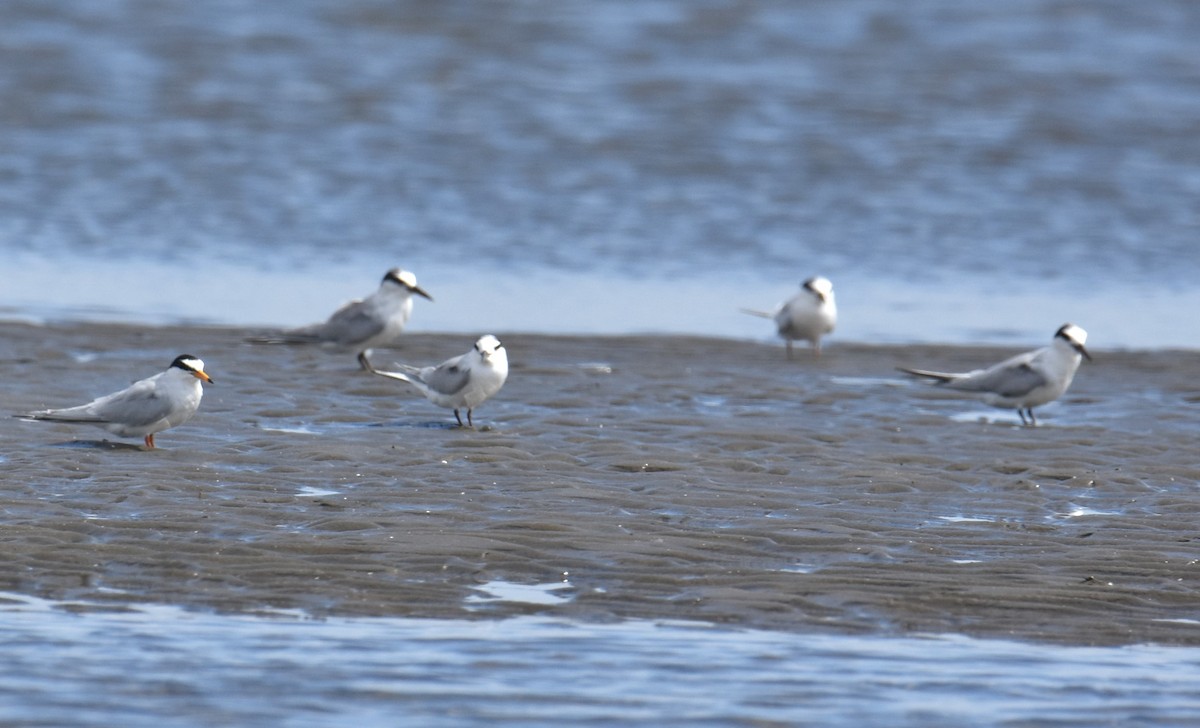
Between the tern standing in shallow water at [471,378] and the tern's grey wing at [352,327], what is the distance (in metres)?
2.08

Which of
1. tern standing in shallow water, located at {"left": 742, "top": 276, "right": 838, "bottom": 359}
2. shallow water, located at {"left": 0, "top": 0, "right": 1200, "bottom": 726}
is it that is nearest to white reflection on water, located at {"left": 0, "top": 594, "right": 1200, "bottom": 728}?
shallow water, located at {"left": 0, "top": 0, "right": 1200, "bottom": 726}

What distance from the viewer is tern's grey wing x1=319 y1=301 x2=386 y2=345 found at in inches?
538

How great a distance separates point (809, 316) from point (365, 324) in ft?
12.4

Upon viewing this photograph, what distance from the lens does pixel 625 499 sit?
367 inches

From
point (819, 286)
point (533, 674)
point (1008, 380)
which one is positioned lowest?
point (533, 674)

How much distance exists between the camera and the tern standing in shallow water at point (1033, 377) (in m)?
12.4

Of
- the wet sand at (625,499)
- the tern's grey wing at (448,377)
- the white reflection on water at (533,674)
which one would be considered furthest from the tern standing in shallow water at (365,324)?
the white reflection on water at (533,674)

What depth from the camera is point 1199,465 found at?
1091 cm

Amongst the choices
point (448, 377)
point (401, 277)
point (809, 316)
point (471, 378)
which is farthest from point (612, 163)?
point (471, 378)

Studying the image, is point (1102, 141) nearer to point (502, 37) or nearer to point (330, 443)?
point (502, 37)

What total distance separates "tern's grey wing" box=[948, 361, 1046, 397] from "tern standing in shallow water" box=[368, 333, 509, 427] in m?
3.40

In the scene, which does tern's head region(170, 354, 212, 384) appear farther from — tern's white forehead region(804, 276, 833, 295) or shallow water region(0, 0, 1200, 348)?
tern's white forehead region(804, 276, 833, 295)

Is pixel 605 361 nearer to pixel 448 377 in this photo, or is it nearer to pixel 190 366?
pixel 448 377

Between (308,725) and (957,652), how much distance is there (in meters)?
2.50
